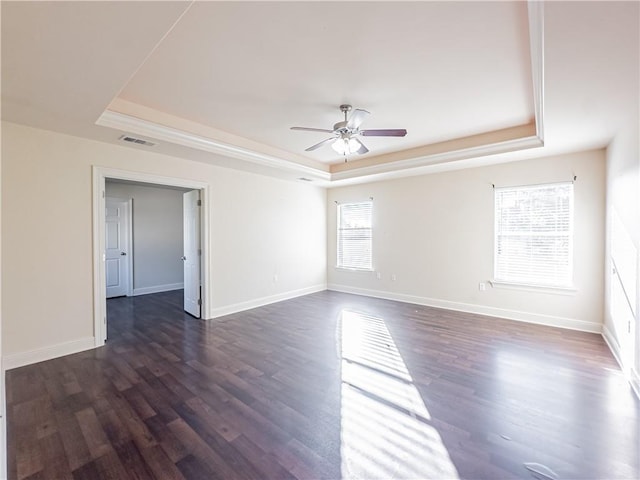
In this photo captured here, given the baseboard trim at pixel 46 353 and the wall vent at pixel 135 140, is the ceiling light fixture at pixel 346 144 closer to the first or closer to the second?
the wall vent at pixel 135 140

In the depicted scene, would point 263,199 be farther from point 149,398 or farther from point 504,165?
point 504,165

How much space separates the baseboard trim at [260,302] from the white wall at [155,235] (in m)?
3.05

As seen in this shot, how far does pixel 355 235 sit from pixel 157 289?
486cm

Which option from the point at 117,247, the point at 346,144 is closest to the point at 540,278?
the point at 346,144

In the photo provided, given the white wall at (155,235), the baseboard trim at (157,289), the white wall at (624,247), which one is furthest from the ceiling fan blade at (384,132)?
the baseboard trim at (157,289)

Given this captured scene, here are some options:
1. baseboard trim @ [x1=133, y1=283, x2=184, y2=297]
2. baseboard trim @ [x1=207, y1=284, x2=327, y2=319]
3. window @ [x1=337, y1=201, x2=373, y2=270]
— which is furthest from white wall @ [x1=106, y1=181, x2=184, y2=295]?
window @ [x1=337, y1=201, x2=373, y2=270]

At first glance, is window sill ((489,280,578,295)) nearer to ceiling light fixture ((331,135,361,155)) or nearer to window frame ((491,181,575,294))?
window frame ((491,181,575,294))

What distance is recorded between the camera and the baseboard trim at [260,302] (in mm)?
4734

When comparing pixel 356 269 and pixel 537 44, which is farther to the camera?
pixel 356 269

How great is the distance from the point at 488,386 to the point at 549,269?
2.70 metres

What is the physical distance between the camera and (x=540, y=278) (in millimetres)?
4359

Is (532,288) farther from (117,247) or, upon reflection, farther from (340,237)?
(117,247)

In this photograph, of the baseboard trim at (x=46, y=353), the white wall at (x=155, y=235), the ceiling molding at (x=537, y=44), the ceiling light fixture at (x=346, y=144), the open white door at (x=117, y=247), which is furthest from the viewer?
the white wall at (x=155, y=235)

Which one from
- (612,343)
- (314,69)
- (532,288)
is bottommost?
(612,343)
